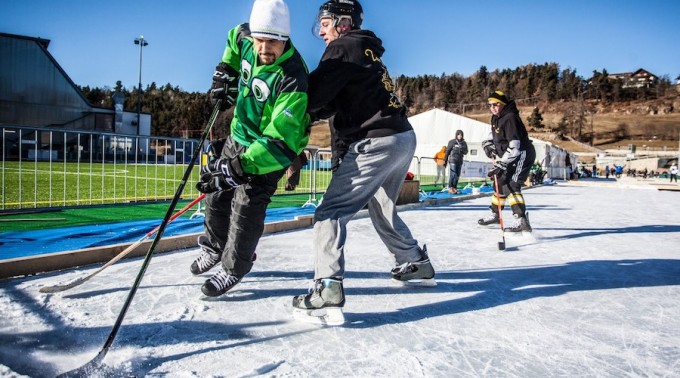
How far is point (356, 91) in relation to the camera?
2.53 m

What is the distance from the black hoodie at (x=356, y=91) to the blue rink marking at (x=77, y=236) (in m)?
2.49

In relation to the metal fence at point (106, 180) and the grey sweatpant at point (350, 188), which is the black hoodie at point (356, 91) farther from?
the metal fence at point (106, 180)

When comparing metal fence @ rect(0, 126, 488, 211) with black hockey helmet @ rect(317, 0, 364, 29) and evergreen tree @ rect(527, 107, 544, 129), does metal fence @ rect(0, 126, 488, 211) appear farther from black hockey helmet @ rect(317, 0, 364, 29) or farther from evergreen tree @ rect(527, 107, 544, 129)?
evergreen tree @ rect(527, 107, 544, 129)

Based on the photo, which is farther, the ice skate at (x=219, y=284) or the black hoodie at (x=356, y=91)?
the ice skate at (x=219, y=284)

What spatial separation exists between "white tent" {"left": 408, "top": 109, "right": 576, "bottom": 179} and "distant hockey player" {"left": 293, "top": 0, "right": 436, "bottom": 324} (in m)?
26.3

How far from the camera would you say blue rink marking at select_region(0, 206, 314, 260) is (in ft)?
12.7

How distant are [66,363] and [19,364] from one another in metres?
0.18

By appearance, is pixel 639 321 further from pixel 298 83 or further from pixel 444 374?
pixel 298 83

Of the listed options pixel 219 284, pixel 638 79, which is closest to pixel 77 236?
pixel 219 284

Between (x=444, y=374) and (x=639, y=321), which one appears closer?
(x=444, y=374)

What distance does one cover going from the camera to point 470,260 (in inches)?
161

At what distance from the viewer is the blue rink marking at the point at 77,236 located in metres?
3.87

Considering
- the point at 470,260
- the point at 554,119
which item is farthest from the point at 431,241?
the point at 554,119

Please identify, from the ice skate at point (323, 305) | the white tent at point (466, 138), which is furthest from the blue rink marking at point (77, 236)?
the white tent at point (466, 138)
